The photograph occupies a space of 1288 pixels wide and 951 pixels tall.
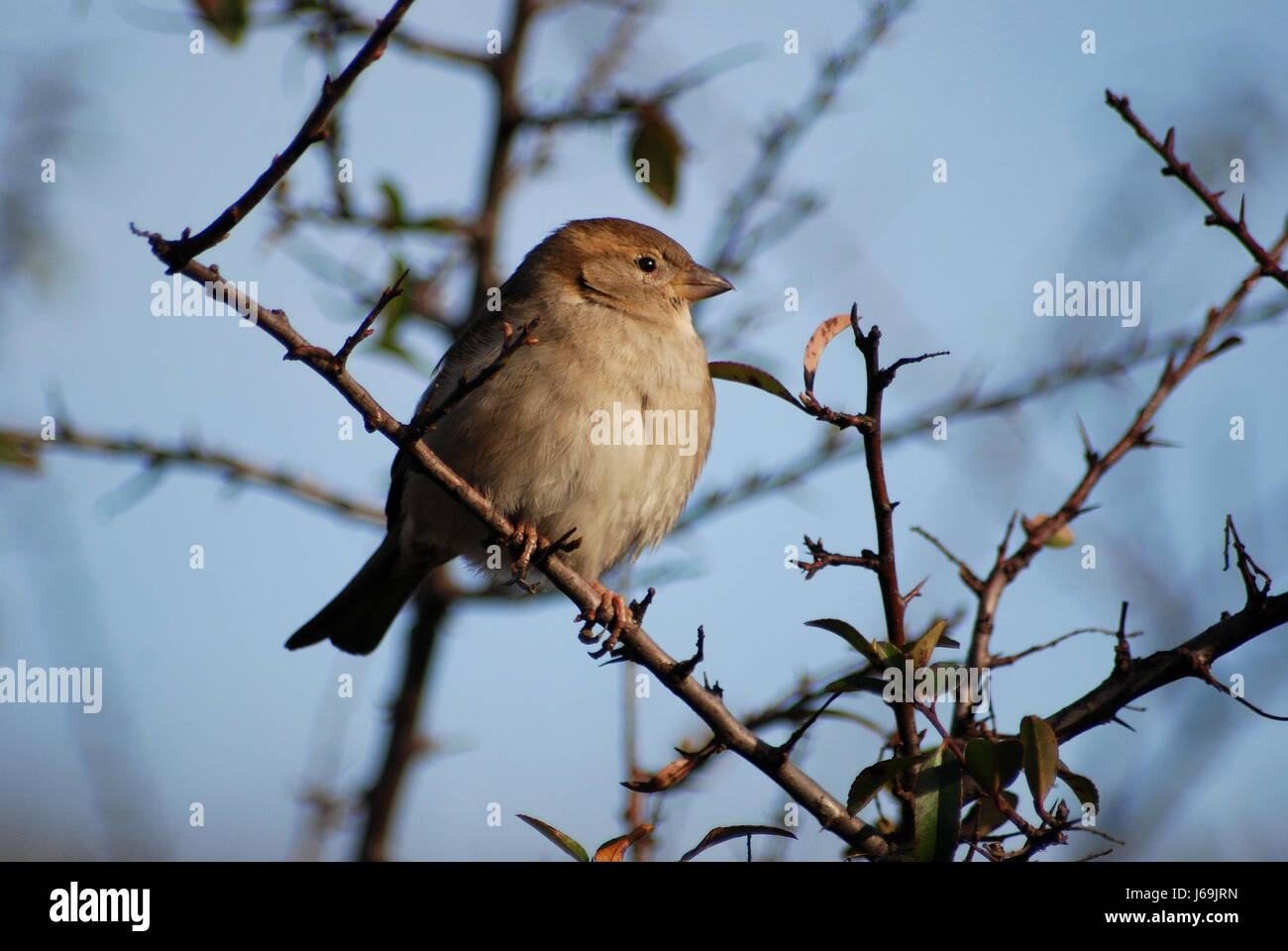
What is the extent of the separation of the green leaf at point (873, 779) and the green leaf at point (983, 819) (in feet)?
0.64

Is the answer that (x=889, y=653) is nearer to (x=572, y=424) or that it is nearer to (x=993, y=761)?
(x=993, y=761)

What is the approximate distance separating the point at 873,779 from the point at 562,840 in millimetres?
680

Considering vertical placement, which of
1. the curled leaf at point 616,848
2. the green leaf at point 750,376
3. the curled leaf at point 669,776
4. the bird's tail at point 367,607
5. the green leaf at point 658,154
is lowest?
the curled leaf at point 616,848

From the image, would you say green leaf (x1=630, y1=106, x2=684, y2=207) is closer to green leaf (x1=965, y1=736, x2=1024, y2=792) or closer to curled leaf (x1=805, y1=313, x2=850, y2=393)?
curled leaf (x1=805, y1=313, x2=850, y2=393)

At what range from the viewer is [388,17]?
6.63ft

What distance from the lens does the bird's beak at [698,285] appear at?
17.3 ft

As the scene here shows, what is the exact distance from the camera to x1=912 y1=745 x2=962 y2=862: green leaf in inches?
96.3

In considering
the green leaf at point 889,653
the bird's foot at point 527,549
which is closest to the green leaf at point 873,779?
the green leaf at point 889,653

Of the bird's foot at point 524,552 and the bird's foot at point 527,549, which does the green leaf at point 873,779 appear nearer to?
the bird's foot at point 527,549

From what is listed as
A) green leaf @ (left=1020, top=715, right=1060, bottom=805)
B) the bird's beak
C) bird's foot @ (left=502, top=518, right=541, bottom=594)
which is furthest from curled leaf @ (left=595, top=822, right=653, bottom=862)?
the bird's beak

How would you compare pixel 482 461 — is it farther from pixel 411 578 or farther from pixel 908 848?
pixel 908 848
